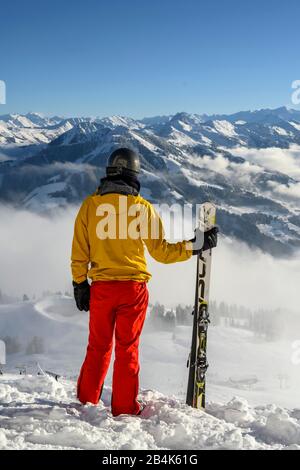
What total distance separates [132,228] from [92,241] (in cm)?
60

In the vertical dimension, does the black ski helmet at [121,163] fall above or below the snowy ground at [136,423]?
above

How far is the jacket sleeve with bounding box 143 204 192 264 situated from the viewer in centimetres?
694

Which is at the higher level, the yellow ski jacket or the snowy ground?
the yellow ski jacket

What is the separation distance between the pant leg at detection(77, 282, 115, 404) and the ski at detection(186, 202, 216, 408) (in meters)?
1.54

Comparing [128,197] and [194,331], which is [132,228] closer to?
[128,197]

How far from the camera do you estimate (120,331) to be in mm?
6656

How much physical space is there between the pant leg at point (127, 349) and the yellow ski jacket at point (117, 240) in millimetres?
260

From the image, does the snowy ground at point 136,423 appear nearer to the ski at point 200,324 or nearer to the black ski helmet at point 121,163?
the ski at point 200,324

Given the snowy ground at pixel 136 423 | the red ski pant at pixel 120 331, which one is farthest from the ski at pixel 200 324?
the red ski pant at pixel 120 331

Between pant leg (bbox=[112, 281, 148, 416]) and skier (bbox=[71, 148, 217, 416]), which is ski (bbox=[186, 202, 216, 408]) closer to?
skier (bbox=[71, 148, 217, 416])

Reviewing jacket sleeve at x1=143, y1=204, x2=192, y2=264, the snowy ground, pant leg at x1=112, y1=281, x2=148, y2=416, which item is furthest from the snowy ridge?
jacket sleeve at x1=143, y1=204, x2=192, y2=264

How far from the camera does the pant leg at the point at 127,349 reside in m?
6.64
